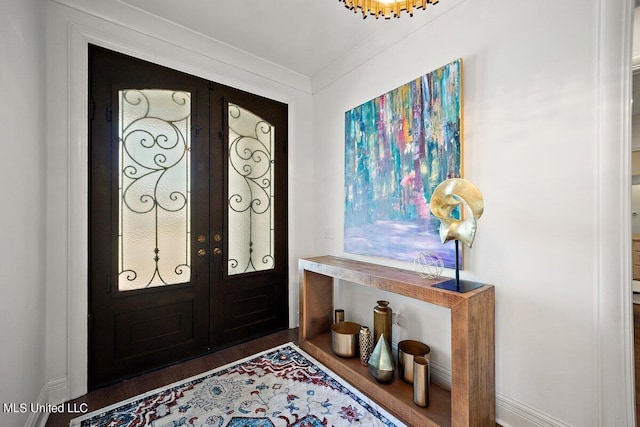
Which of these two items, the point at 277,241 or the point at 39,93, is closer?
the point at 39,93

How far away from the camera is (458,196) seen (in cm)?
153

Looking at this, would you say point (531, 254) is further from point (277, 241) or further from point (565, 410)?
point (277, 241)

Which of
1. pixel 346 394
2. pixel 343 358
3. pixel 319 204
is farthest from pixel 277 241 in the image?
pixel 346 394

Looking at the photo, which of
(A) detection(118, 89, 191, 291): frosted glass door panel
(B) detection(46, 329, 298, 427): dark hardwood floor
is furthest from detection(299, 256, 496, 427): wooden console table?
(A) detection(118, 89, 191, 291): frosted glass door panel

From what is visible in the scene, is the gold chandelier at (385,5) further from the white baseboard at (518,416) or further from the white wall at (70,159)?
the white baseboard at (518,416)

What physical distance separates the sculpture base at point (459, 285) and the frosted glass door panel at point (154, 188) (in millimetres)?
2031

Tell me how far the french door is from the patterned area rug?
43 centimetres

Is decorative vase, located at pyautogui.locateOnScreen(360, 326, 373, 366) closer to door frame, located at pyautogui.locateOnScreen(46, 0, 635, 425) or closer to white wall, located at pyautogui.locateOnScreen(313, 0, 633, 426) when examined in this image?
white wall, located at pyautogui.locateOnScreen(313, 0, 633, 426)

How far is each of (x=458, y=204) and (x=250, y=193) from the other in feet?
6.21

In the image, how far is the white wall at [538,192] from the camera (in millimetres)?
1337

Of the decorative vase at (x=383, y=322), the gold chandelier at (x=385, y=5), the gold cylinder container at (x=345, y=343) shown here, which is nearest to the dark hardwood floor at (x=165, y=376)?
the gold cylinder container at (x=345, y=343)

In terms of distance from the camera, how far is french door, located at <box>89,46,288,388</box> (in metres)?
2.01

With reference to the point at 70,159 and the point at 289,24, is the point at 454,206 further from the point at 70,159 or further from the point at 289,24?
the point at 70,159

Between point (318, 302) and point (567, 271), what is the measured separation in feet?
6.17
